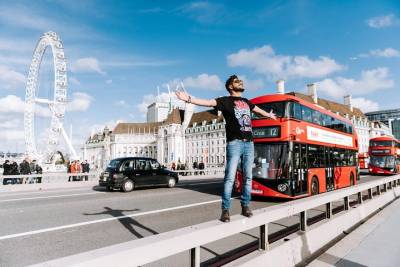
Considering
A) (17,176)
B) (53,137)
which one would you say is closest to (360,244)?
(17,176)

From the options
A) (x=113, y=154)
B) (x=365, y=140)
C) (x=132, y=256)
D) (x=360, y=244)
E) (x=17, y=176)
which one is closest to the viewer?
(x=132, y=256)

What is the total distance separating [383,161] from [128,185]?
89.7 feet

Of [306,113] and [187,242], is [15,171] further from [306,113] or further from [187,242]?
[187,242]

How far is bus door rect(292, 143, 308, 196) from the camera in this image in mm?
13234

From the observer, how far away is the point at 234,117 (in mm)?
4934

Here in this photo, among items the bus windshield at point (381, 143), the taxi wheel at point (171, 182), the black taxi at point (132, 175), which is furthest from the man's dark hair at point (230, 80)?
the bus windshield at point (381, 143)

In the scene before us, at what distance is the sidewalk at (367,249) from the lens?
5.21m

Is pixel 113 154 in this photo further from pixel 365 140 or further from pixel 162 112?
pixel 365 140

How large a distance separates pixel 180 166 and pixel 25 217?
27752 millimetres

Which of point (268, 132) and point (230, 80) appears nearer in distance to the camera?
point (230, 80)

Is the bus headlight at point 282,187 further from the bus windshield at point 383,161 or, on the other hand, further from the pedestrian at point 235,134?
the bus windshield at point 383,161

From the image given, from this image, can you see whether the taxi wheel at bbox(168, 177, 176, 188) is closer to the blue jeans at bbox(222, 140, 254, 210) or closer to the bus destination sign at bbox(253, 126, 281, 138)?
the bus destination sign at bbox(253, 126, 281, 138)

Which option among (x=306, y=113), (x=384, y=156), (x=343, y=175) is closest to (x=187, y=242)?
(x=306, y=113)

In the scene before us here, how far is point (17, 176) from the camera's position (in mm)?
20234
